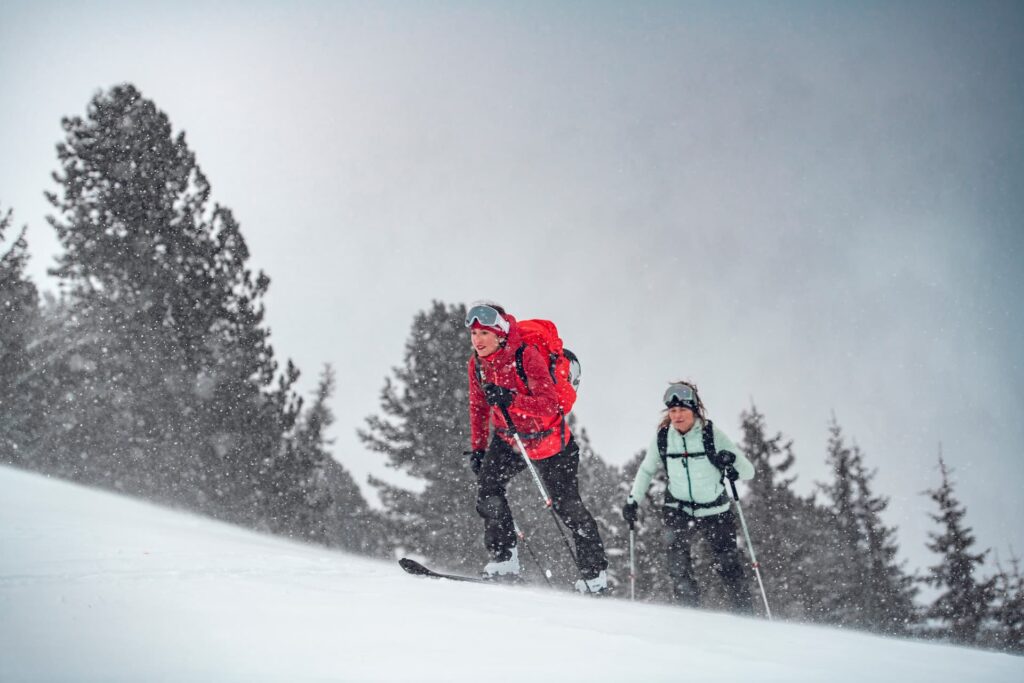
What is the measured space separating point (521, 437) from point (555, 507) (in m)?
0.65

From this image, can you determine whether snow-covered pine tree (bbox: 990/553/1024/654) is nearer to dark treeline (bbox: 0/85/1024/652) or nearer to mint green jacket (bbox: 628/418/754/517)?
dark treeline (bbox: 0/85/1024/652)

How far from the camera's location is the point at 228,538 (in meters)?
4.02

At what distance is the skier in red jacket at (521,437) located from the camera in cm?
460

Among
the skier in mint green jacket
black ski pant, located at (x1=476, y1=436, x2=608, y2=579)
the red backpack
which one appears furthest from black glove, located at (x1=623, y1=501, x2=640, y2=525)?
the red backpack

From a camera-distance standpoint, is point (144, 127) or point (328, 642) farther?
point (144, 127)

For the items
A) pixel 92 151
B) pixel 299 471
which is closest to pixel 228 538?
pixel 299 471

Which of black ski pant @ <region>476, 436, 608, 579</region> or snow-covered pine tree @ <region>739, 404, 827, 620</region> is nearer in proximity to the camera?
black ski pant @ <region>476, 436, 608, 579</region>

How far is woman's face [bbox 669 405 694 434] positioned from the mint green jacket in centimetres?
6

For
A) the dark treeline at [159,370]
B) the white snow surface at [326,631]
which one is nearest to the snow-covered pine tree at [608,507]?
the dark treeline at [159,370]

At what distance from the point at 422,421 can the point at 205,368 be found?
22.6 feet

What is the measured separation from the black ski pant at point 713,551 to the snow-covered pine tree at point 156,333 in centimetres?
1036

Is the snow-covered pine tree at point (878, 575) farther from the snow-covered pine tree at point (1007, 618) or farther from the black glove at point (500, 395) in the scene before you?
the black glove at point (500, 395)

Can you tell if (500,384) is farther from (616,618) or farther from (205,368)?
(205,368)

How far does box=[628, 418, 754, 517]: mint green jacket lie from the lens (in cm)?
531
